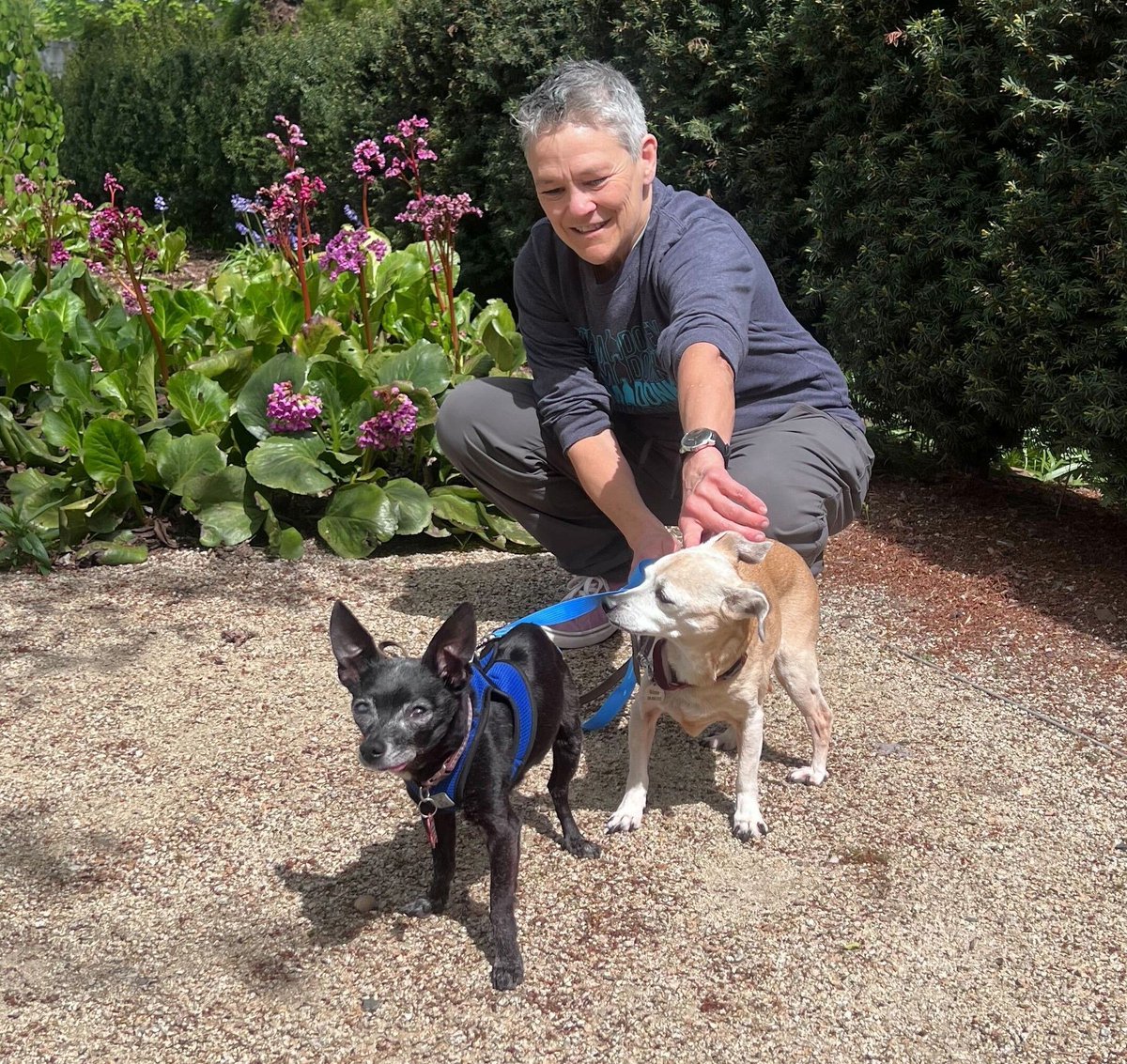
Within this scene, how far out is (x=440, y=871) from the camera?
2834mm

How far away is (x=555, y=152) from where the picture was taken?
3.23 metres

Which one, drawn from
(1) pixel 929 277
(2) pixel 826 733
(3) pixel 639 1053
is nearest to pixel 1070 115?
(1) pixel 929 277

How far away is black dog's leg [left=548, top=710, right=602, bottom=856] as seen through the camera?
9.93 ft

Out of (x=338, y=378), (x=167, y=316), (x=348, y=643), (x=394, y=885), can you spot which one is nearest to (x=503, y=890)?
(x=394, y=885)

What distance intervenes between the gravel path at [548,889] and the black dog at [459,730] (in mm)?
187

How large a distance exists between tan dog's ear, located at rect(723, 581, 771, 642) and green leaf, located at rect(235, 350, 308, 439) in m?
2.88

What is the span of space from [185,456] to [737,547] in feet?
9.68

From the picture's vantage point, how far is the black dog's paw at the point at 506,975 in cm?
262

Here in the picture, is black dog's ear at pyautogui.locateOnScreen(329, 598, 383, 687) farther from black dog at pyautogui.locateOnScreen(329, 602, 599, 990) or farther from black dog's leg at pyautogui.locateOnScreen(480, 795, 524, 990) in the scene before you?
black dog's leg at pyautogui.locateOnScreen(480, 795, 524, 990)

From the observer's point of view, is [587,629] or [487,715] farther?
[587,629]

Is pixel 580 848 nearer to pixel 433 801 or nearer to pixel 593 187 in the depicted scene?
pixel 433 801

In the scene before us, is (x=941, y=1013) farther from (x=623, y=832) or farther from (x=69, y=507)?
(x=69, y=507)

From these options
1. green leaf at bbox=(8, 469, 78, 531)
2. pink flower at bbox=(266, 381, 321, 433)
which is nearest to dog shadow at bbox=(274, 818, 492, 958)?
pink flower at bbox=(266, 381, 321, 433)

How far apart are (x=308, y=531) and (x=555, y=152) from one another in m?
2.57
